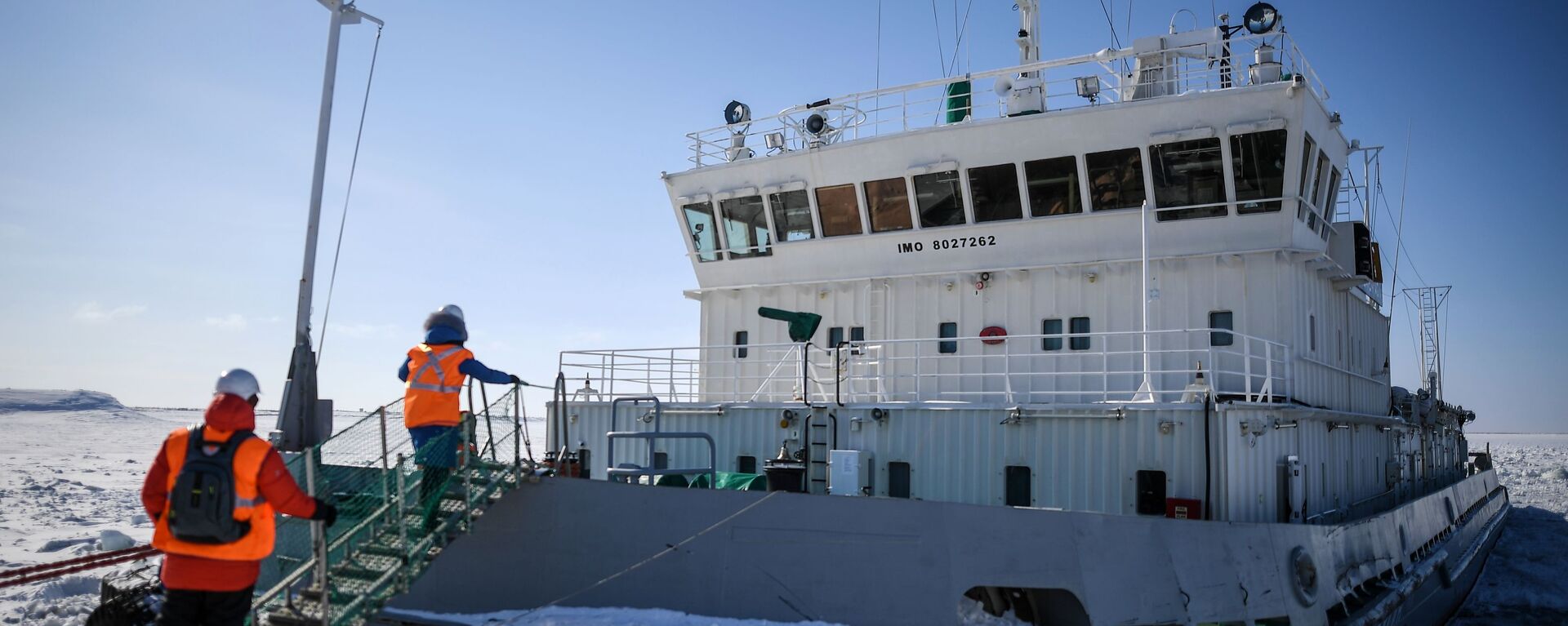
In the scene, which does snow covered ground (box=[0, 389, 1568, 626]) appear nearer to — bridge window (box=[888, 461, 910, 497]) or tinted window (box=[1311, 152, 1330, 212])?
bridge window (box=[888, 461, 910, 497])

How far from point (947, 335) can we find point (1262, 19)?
5.43m

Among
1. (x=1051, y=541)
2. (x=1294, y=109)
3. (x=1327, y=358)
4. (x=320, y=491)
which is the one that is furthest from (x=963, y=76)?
(x=320, y=491)

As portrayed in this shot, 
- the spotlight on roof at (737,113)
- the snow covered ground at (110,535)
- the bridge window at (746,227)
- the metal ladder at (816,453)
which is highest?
the spotlight on roof at (737,113)

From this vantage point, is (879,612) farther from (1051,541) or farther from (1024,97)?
(1024,97)

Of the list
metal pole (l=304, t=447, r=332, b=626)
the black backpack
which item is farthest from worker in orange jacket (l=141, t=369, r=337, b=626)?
metal pole (l=304, t=447, r=332, b=626)

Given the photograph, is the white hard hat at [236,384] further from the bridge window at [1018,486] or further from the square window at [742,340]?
the square window at [742,340]

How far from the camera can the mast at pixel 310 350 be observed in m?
9.70

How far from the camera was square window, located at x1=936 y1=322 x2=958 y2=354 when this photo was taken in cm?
1377

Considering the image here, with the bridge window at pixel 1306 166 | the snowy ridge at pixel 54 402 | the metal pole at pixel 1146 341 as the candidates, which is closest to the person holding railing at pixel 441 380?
the metal pole at pixel 1146 341

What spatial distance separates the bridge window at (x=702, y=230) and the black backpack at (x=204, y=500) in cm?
1060

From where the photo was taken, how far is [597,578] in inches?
329

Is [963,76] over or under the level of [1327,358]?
over

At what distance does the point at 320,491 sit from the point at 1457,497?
71.0 ft

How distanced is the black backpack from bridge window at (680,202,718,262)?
10.6 m
